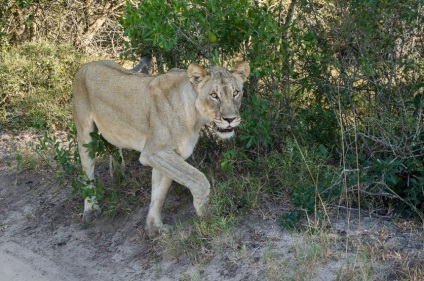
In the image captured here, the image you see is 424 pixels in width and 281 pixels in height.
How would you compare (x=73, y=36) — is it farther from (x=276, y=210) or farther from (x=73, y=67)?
(x=276, y=210)

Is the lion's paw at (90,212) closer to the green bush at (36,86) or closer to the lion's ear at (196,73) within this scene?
the lion's ear at (196,73)

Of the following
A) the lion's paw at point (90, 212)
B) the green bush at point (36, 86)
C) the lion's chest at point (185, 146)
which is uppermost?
the lion's chest at point (185, 146)

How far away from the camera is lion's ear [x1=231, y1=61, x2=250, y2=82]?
6196 mm

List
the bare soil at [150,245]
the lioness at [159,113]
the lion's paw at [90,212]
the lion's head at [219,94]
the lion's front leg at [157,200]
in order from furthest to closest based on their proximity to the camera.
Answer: the lion's paw at [90,212], the lion's front leg at [157,200], the lioness at [159,113], the lion's head at [219,94], the bare soil at [150,245]

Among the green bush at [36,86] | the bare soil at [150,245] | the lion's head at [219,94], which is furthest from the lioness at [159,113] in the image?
the green bush at [36,86]

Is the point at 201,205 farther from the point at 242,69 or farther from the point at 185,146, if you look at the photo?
the point at 242,69

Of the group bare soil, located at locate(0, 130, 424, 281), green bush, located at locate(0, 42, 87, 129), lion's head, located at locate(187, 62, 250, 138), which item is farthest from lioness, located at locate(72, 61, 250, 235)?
green bush, located at locate(0, 42, 87, 129)

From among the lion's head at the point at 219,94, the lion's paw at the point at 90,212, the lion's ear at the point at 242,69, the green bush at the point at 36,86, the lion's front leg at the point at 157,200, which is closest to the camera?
the lion's head at the point at 219,94

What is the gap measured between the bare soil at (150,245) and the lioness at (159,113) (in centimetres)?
33

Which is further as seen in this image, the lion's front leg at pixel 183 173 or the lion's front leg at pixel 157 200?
the lion's front leg at pixel 157 200

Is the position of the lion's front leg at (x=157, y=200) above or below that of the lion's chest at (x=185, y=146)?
below

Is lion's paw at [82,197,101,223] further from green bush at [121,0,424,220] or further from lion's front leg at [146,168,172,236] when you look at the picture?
green bush at [121,0,424,220]

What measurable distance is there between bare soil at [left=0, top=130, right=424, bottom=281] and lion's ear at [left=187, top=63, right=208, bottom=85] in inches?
48.1

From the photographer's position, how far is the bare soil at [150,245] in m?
5.32
